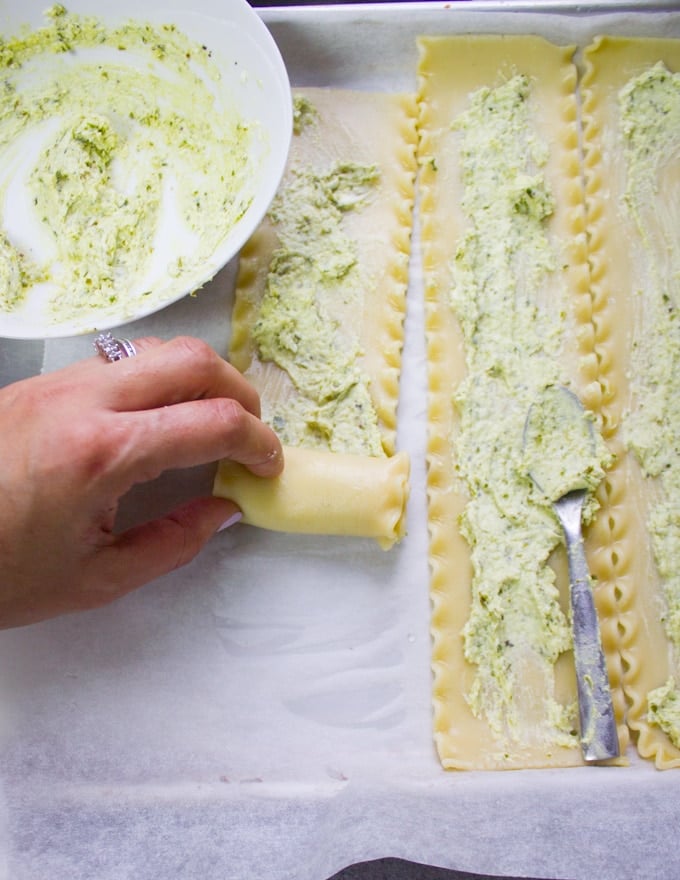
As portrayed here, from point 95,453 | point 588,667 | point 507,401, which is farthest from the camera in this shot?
point 507,401

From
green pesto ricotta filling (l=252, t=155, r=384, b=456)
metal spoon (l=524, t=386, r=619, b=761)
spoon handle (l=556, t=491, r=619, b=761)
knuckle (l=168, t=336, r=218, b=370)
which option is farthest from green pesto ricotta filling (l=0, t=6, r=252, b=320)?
spoon handle (l=556, t=491, r=619, b=761)

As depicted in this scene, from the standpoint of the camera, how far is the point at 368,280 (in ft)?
8.89

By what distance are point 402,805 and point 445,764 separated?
0.18 m

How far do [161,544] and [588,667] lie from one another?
1239 millimetres

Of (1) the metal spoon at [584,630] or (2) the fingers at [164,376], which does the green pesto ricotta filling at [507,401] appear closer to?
(1) the metal spoon at [584,630]

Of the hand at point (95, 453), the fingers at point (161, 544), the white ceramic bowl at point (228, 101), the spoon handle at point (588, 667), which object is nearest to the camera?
the hand at point (95, 453)

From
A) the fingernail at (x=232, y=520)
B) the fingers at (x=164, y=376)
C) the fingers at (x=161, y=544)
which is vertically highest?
the fingers at (x=164, y=376)

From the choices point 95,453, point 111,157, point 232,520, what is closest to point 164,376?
point 95,453

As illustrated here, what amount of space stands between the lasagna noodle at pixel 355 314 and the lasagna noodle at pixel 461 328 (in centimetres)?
10

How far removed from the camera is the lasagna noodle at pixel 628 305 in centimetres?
237

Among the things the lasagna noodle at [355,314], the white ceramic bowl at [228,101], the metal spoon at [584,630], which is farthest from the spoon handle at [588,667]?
the white ceramic bowl at [228,101]

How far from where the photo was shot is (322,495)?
2418mm

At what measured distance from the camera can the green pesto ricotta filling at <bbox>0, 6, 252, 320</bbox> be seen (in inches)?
98.9

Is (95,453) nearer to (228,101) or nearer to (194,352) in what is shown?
(194,352)
